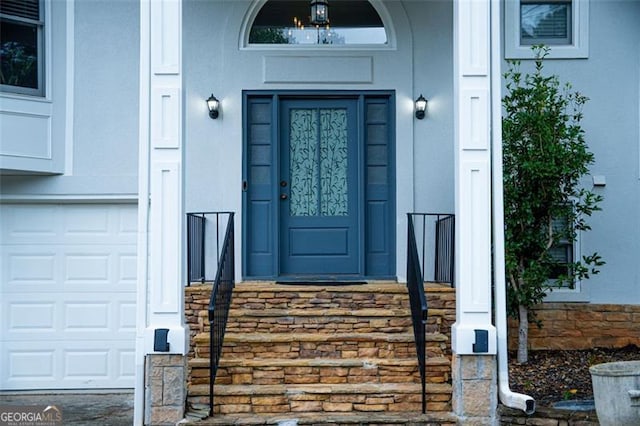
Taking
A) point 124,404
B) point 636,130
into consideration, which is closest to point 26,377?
A: point 124,404

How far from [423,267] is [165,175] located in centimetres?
301

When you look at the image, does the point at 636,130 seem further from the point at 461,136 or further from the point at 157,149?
the point at 157,149

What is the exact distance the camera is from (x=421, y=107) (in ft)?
22.5

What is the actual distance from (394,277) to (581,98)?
8.76 ft

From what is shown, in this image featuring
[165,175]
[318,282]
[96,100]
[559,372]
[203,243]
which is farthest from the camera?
[96,100]

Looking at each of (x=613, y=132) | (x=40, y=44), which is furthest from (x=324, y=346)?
(x=40, y=44)

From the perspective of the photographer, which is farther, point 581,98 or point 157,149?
point 581,98

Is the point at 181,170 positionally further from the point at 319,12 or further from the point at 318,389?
the point at 319,12

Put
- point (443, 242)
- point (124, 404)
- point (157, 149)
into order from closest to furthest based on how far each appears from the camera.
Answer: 1. point (157, 149)
2. point (124, 404)
3. point (443, 242)

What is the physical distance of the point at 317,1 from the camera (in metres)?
6.51

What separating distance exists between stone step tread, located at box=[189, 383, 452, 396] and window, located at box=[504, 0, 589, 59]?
12.2ft

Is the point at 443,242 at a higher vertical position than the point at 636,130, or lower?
lower

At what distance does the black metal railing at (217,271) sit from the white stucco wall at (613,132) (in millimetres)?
3484

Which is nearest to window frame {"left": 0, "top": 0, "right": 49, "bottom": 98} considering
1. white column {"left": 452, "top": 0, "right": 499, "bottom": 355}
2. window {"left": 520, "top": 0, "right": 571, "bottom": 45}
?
white column {"left": 452, "top": 0, "right": 499, "bottom": 355}
